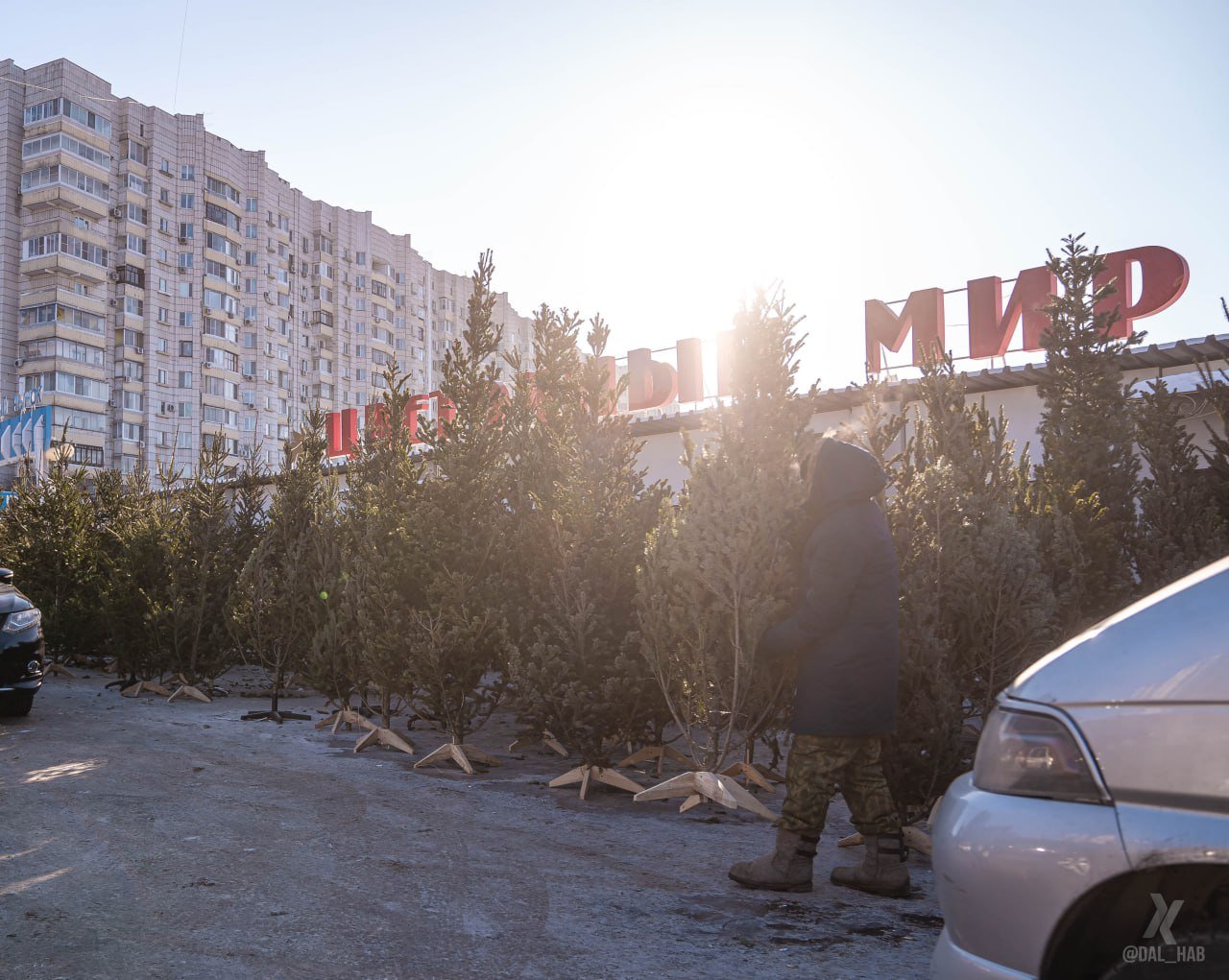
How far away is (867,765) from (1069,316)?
9225 mm

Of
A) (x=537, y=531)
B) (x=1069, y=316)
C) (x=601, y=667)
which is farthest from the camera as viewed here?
(x=1069, y=316)

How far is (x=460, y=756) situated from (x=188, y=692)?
243 inches

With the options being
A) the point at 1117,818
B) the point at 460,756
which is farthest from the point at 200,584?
the point at 1117,818

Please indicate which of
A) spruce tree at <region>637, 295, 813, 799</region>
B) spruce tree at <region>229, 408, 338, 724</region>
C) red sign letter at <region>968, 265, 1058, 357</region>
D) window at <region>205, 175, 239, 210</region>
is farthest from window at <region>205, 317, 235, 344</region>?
spruce tree at <region>637, 295, 813, 799</region>

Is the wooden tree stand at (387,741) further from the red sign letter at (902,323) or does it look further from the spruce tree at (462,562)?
the red sign letter at (902,323)

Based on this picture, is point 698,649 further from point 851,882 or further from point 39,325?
point 39,325

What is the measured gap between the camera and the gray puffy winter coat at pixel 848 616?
13.4ft

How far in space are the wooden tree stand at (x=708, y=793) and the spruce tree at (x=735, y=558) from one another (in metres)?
0.05

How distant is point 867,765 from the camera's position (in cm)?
421

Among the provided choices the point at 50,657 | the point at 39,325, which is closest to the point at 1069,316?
the point at 50,657

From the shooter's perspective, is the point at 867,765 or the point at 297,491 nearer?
the point at 867,765

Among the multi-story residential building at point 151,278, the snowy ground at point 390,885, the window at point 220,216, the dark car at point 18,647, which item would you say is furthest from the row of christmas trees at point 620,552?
the window at point 220,216

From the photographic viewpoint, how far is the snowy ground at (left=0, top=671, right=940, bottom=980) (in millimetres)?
3365

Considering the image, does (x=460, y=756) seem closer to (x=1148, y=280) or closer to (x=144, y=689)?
(x=144, y=689)
